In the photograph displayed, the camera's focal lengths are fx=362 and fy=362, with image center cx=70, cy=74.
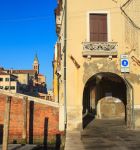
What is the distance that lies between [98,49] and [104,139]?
5.10 meters

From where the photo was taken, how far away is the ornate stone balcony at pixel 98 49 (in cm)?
1884

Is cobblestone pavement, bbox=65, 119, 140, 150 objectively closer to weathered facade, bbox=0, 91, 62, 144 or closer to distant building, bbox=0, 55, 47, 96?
weathered facade, bbox=0, 91, 62, 144

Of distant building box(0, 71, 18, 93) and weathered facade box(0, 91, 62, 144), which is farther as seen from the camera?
distant building box(0, 71, 18, 93)

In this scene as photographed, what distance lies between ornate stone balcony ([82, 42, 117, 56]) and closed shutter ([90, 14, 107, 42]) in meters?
0.55

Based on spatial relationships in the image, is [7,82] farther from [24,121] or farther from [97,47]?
[97,47]

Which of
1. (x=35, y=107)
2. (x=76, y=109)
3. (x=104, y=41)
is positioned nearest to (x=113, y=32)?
(x=104, y=41)

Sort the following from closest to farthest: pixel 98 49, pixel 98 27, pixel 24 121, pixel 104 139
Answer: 1. pixel 104 139
2. pixel 98 49
3. pixel 98 27
4. pixel 24 121

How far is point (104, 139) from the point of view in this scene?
16.0 metres

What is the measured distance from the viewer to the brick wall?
2112cm

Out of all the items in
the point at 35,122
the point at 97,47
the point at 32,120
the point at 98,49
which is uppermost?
the point at 97,47

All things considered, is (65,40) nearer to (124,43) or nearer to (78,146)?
(124,43)

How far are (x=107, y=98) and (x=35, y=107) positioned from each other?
288 inches

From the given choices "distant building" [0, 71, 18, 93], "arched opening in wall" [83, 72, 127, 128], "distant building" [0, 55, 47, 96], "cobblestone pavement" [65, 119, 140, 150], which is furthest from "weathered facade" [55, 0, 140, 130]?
"distant building" [0, 55, 47, 96]

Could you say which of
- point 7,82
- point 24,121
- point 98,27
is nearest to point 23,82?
point 7,82
